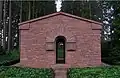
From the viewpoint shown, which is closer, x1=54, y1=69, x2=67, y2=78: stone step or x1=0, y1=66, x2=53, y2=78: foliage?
x1=0, y1=66, x2=53, y2=78: foliage

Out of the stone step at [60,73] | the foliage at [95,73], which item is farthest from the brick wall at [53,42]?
the foliage at [95,73]

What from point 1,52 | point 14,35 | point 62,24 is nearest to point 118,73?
point 62,24

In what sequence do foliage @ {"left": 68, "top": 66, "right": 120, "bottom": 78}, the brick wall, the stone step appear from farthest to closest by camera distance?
the brick wall, the stone step, foliage @ {"left": 68, "top": 66, "right": 120, "bottom": 78}

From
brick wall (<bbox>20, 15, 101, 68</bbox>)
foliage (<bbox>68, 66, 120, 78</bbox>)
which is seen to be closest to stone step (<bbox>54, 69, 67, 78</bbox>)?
foliage (<bbox>68, 66, 120, 78</bbox>)

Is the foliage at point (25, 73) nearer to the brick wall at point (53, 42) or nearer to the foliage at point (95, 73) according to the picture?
the foliage at point (95, 73)

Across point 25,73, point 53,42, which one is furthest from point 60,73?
point 53,42

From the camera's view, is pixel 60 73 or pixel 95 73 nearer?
pixel 95 73

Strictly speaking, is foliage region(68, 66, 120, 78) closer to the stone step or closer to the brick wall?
the stone step

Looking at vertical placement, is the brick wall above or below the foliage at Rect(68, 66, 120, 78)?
above

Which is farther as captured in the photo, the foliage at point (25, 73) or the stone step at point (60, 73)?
the stone step at point (60, 73)

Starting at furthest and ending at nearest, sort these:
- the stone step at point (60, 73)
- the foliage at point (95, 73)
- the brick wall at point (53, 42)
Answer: the brick wall at point (53, 42), the stone step at point (60, 73), the foliage at point (95, 73)

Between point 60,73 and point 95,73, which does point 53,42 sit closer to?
point 60,73

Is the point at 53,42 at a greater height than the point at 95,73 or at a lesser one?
greater

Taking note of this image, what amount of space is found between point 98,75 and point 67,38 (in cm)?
488
